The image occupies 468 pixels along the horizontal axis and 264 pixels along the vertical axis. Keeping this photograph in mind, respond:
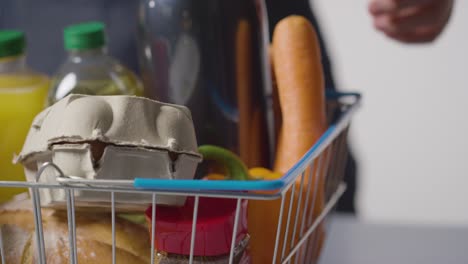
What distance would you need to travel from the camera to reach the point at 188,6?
0.65m

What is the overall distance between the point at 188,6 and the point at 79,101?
0.21 meters

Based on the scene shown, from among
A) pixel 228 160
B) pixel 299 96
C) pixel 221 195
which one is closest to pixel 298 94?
pixel 299 96

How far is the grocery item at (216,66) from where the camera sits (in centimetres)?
65

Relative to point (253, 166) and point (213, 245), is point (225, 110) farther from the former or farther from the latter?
point (213, 245)

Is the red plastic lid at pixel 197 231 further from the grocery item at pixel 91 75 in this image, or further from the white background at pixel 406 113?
the white background at pixel 406 113

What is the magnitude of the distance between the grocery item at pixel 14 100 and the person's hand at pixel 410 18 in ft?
1.34

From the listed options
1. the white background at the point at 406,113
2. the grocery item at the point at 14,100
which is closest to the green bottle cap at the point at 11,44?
the grocery item at the point at 14,100

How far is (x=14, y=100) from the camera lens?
2.14ft

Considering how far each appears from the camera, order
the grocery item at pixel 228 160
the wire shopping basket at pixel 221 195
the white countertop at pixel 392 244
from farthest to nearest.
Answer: the white countertop at pixel 392 244 < the grocery item at pixel 228 160 < the wire shopping basket at pixel 221 195

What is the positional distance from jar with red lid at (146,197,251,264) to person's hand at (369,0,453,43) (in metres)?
0.42

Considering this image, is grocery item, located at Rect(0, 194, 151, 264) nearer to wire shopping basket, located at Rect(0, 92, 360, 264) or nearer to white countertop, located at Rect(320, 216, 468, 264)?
wire shopping basket, located at Rect(0, 92, 360, 264)

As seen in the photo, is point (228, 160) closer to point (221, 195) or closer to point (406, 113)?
point (221, 195)

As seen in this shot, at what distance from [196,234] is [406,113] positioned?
449mm

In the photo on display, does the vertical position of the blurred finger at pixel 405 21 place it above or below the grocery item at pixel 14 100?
above
